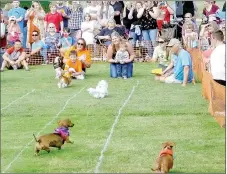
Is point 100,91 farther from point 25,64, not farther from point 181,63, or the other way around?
point 25,64

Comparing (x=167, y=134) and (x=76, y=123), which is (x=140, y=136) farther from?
(x=76, y=123)

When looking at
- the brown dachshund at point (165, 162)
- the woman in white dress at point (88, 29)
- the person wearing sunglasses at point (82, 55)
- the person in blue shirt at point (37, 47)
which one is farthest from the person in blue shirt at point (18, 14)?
the brown dachshund at point (165, 162)

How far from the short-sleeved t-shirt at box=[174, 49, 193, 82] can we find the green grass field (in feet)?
1.27

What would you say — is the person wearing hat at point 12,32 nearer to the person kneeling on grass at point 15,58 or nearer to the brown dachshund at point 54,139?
the person kneeling on grass at point 15,58

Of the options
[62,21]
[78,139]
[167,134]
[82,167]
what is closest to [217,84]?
[167,134]

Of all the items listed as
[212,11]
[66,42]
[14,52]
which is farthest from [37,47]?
[212,11]

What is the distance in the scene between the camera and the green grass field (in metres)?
8.66

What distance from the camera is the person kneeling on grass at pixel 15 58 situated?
761 inches

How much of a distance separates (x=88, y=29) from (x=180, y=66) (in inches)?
244

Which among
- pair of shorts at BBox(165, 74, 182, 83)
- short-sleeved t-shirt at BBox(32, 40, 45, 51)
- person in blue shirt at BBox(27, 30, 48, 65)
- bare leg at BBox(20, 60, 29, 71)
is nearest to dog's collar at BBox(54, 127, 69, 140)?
pair of shorts at BBox(165, 74, 182, 83)

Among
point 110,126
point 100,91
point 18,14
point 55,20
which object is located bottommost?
point 110,126

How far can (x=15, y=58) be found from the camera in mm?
19438

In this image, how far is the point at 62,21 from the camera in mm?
22000

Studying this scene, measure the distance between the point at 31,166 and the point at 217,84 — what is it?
4084mm
